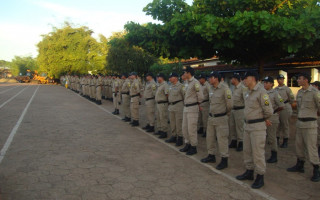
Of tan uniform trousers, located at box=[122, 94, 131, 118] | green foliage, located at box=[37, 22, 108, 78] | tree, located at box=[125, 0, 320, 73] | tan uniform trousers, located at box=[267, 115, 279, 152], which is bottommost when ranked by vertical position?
tan uniform trousers, located at box=[267, 115, 279, 152]

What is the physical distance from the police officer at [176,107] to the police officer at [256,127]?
256 centimetres

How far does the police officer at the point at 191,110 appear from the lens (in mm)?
5984

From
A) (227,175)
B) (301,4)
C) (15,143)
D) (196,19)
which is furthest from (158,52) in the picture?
(227,175)

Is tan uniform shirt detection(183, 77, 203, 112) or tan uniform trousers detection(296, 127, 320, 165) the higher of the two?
tan uniform shirt detection(183, 77, 203, 112)

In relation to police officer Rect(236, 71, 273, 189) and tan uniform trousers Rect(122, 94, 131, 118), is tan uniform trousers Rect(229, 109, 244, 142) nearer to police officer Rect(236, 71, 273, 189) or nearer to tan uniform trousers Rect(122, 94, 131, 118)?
police officer Rect(236, 71, 273, 189)

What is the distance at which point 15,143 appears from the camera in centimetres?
680

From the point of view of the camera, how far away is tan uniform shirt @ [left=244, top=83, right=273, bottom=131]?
169 inches

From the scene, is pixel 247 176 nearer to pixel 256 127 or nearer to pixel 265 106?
pixel 256 127

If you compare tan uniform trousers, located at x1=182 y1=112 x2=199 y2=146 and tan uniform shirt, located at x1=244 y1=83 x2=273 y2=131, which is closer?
tan uniform shirt, located at x1=244 y1=83 x2=273 y2=131

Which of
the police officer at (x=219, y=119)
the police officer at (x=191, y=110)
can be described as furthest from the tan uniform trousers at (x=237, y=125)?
the police officer at (x=219, y=119)

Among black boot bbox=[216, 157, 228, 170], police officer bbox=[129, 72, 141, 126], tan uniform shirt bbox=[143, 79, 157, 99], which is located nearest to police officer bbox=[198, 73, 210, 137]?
tan uniform shirt bbox=[143, 79, 157, 99]

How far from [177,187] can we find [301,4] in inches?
290

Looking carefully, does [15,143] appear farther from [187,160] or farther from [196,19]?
[196,19]

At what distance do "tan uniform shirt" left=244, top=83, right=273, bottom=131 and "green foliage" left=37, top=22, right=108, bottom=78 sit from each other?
34842 millimetres
